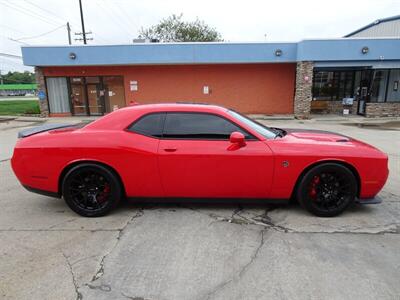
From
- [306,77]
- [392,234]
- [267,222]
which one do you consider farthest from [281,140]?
[306,77]

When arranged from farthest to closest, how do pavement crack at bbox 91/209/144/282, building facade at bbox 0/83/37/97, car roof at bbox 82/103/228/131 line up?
building facade at bbox 0/83/37/97 < car roof at bbox 82/103/228/131 < pavement crack at bbox 91/209/144/282

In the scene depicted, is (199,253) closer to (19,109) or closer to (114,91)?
(114,91)

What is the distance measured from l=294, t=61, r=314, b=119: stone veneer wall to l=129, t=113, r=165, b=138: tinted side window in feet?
47.3

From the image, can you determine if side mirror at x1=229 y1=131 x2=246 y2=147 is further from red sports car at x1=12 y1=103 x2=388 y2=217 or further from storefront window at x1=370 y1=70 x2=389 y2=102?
storefront window at x1=370 y1=70 x2=389 y2=102

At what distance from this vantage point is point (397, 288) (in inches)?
97.0

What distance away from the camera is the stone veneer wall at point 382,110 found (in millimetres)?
16578

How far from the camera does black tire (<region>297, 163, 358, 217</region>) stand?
12.0 feet

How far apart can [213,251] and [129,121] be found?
6.67ft

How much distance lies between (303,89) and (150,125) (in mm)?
14561

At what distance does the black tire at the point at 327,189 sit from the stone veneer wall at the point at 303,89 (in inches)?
546

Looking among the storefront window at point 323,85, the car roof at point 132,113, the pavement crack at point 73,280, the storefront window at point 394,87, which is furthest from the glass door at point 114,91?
the storefront window at point 394,87


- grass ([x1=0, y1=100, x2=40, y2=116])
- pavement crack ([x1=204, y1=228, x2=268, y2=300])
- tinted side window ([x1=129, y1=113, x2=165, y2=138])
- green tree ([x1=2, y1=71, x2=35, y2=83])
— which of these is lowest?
pavement crack ([x1=204, y1=228, x2=268, y2=300])

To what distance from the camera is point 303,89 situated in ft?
53.8

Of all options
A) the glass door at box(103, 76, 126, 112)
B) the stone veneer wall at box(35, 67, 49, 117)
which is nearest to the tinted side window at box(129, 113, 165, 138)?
the glass door at box(103, 76, 126, 112)
